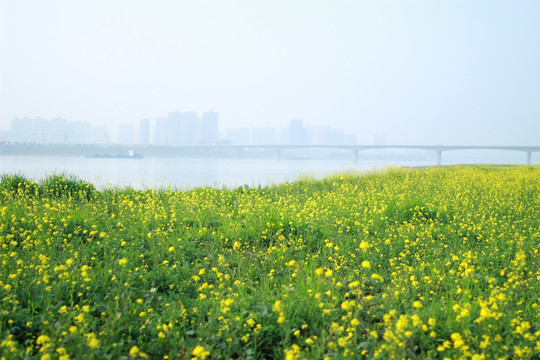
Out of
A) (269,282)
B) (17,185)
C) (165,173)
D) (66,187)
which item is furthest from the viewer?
(165,173)

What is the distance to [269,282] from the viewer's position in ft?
13.1

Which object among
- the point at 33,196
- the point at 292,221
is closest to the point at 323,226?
the point at 292,221

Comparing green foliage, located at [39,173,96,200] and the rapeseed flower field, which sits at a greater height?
green foliage, located at [39,173,96,200]

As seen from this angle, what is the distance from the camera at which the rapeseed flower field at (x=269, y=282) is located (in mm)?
2732

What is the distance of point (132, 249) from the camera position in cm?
452

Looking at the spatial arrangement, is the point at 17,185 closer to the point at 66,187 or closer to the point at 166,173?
the point at 66,187

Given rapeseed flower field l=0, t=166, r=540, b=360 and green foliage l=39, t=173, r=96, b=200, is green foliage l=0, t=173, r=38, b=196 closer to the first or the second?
green foliage l=39, t=173, r=96, b=200

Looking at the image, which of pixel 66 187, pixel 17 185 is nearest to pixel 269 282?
pixel 66 187

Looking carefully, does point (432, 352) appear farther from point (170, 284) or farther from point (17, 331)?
point (17, 331)

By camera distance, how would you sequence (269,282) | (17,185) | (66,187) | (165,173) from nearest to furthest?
(269,282), (66,187), (17,185), (165,173)

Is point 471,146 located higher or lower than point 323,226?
higher

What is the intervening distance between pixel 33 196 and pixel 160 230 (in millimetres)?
3714

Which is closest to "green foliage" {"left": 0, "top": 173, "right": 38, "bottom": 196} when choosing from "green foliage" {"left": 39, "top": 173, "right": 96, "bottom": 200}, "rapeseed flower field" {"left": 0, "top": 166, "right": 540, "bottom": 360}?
"green foliage" {"left": 39, "top": 173, "right": 96, "bottom": 200}

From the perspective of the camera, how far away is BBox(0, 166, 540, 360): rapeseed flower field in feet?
8.96
